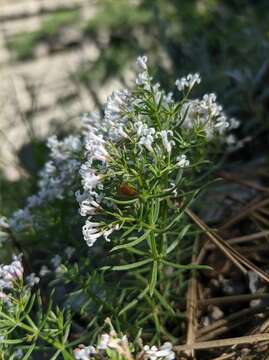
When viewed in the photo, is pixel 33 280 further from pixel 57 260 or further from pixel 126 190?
pixel 126 190

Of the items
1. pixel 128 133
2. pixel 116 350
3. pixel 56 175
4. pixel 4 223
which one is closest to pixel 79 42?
pixel 56 175

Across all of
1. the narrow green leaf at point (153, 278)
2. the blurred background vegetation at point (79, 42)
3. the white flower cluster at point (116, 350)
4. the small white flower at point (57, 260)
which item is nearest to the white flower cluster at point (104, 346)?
the white flower cluster at point (116, 350)

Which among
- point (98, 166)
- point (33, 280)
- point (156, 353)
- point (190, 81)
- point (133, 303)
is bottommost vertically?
point (156, 353)

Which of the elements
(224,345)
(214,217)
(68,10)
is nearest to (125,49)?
(68,10)

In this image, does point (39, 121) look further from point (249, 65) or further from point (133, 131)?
point (133, 131)

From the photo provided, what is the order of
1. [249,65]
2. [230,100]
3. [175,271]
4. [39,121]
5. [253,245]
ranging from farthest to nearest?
1. [39,121]
2. [249,65]
3. [230,100]
4. [253,245]
5. [175,271]

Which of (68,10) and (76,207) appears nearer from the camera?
(76,207)
